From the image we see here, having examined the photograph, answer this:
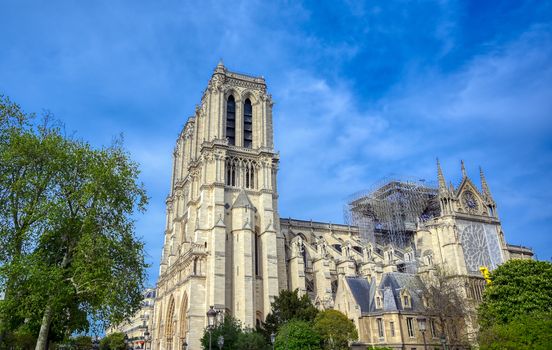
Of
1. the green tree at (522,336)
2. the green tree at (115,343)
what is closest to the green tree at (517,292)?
the green tree at (522,336)

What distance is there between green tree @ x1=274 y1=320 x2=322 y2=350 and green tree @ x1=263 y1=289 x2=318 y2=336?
2.69 meters

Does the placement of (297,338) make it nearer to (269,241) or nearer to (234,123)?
(269,241)

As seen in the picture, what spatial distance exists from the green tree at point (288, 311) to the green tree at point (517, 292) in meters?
12.4

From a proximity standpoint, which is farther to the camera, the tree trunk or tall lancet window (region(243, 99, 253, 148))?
tall lancet window (region(243, 99, 253, 148))

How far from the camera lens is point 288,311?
3400cm

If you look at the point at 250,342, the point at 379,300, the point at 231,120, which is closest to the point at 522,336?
the point at 379,300

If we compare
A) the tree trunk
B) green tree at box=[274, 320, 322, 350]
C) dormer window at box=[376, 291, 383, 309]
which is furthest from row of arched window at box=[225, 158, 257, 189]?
the tree trunk

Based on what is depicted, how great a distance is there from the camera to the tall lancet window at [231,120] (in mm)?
52500

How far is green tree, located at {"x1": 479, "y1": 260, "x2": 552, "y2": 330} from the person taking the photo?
31438 mm

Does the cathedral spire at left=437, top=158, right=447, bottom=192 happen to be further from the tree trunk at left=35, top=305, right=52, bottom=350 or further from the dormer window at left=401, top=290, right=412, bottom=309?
the tree trunk at left=35, top=305, right=52, bottom=350

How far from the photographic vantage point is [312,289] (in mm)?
47500

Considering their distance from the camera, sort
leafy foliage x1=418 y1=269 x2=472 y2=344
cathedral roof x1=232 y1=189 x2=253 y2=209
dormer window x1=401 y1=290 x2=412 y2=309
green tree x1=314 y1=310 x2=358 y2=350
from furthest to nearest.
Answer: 1. cathedral roof x1=232 y1=189 x2=253 y2=209
2. dormer window x1=401 y1=290 x2=412 y2=309
3. leafy foliage x1=418 y1=269 x2=472 y2=344
4. green tree x1=314 y1=310 x2=358 y2=350

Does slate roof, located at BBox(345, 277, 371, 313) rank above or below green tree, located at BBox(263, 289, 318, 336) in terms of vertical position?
above

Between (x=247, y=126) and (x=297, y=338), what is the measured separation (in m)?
29.5
